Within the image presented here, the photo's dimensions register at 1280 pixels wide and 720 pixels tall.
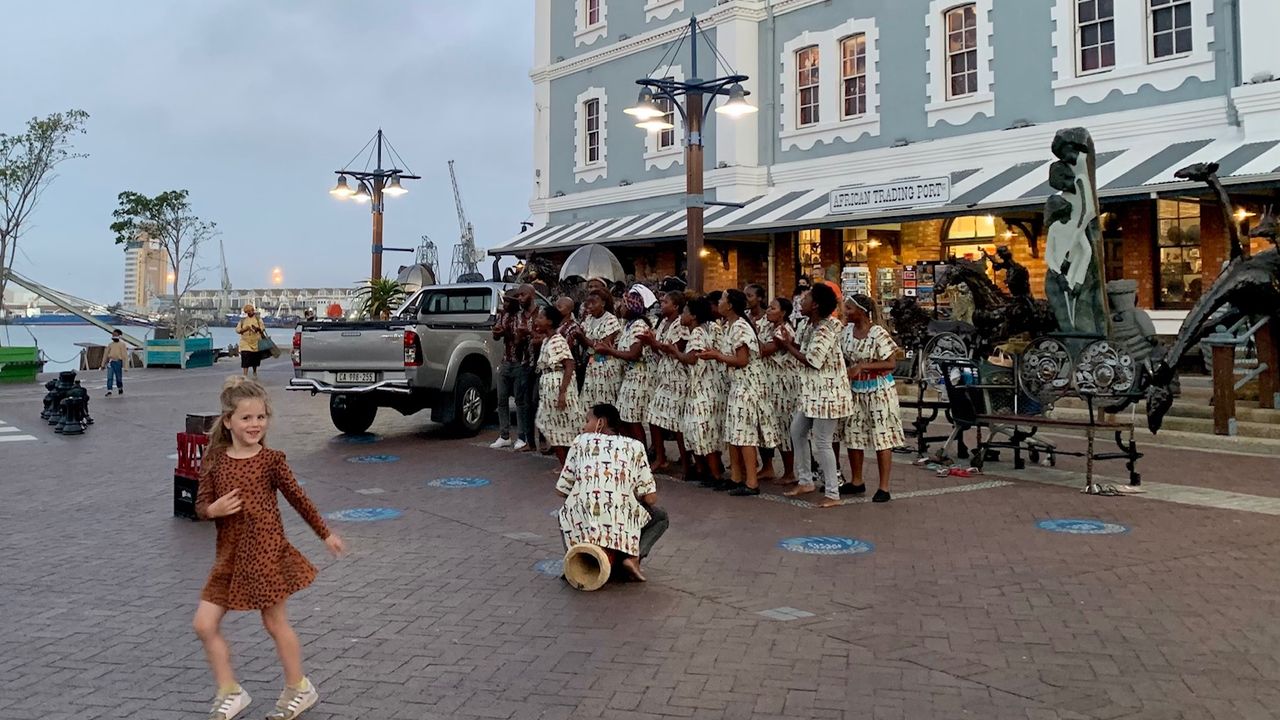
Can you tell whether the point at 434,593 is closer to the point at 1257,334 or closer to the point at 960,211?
the point at 1257,334

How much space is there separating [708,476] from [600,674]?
18.9 ft

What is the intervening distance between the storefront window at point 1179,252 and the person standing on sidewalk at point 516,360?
1150 centimetres

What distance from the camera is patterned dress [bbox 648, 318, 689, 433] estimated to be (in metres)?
10.4

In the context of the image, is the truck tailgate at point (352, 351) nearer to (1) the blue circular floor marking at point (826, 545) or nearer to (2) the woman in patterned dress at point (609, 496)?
(1) the blue circular floor marking at point (826, 545)

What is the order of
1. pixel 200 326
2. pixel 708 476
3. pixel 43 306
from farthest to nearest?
pixel 200 326, pixel 43 306, pixel 708 476

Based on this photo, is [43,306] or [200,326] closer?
[43,306]

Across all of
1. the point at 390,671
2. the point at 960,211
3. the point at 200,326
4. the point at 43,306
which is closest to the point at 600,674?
the point at 390,671

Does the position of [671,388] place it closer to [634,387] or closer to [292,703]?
[634,387]

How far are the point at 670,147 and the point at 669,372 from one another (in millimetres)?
17298

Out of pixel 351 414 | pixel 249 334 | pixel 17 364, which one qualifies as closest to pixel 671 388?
pixel 351 414

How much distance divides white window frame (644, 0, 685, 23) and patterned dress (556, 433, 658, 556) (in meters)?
21.6

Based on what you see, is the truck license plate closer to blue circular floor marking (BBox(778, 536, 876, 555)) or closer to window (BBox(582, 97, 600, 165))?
blue circular floor marking (BBox(778, 536, 876, 555))

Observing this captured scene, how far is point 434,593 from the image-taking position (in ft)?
21.4

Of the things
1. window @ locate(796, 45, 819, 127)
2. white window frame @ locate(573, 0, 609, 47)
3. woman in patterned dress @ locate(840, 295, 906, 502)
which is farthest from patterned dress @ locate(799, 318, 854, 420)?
white window frame @ locate(573, 0, 609, 47)
